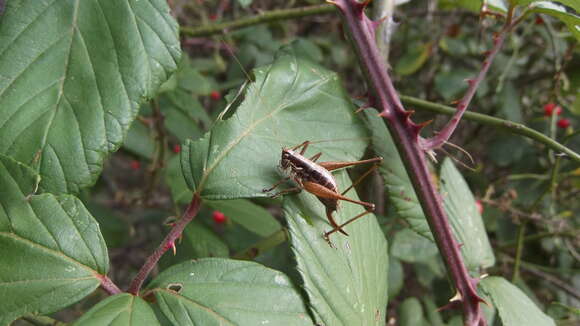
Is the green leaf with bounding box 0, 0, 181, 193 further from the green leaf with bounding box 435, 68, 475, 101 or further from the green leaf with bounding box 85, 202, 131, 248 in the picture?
the green leaf with bounding box 435, 68, 475, 101

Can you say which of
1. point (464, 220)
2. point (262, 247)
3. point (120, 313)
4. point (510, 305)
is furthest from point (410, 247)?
point (120, 313)

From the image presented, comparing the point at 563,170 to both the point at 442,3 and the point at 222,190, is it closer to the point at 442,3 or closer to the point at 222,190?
the point at 442,3

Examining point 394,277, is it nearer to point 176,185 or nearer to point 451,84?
point 176,185

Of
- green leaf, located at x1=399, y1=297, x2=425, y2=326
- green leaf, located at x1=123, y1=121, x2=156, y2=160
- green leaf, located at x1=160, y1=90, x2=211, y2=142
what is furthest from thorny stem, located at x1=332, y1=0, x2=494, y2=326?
green leaf, located at x1=123, y1=121, x2=156, y2=160

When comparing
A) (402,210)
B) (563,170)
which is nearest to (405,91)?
(563,170)

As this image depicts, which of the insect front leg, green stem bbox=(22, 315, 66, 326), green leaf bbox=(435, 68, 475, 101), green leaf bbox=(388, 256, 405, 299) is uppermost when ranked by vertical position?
the insect front leg
